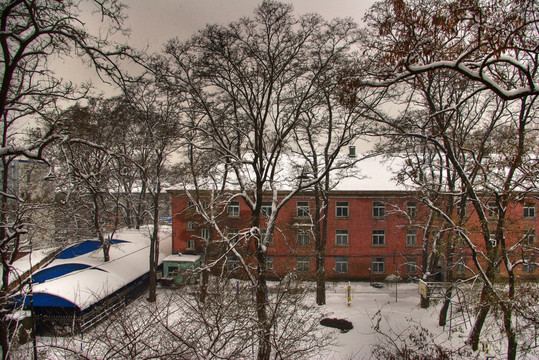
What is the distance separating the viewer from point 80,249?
77.0 ft

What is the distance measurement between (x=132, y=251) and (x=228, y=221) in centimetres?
743

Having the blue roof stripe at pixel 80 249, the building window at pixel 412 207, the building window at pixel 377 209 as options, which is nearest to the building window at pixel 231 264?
the blue roof stripe at pixel 80 249

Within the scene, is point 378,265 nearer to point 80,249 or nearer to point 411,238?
point 411,238

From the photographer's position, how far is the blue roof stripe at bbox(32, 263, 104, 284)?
17969 millimetres

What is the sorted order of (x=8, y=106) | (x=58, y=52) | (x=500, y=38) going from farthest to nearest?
(x=8, y=106), (x=58, y=52), (x=500, y=38)

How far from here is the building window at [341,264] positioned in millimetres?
26859

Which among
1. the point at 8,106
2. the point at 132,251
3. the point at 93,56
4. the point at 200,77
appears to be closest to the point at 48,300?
the point at 132,251

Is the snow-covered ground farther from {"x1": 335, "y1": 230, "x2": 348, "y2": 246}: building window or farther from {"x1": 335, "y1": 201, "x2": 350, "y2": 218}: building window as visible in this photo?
{"x1": 335, "y1": 201, "x2": 350, "y2": 218}: building window

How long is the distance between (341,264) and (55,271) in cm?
1947

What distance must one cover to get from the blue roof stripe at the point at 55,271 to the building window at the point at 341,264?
1759 cm

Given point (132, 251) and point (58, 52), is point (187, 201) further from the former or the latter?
point (58, 52)

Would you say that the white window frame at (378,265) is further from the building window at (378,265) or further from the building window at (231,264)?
the building window at (231,264)

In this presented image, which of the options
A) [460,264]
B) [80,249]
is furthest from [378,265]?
[80,249]

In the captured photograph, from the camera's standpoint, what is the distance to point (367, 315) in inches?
741
